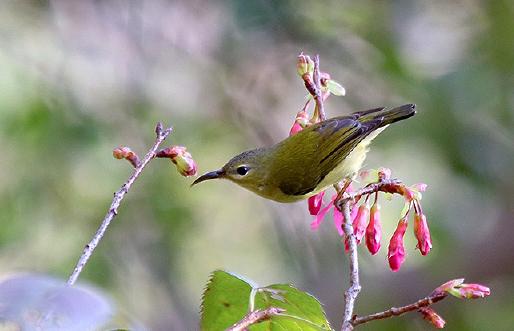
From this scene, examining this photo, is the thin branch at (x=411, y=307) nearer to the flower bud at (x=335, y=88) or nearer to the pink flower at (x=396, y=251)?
the pink flower at (x=396, y=251)

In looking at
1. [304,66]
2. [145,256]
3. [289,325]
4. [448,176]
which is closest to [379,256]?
[448,176]

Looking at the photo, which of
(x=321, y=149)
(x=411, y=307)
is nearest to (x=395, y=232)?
(x=411, y=307)

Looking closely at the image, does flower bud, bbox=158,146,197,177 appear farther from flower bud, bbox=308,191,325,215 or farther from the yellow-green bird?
the yellow-green bird

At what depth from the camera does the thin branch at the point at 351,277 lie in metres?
1.53

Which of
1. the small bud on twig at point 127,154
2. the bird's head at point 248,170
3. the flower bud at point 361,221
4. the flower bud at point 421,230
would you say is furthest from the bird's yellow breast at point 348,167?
the small bud on twig at point 127,154

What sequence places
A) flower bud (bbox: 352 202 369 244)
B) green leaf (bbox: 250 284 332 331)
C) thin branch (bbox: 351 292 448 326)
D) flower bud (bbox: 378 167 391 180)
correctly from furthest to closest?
flower bud (bbox: 352 202 369 244)
flower bud (bbox: 378 167 391 180)
green leaf (bbox: 250 284 332 331)
thin branch (bbox: 351 292 448 326)

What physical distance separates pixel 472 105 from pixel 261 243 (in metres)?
2.23

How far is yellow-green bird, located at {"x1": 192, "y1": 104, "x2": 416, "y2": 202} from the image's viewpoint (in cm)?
304

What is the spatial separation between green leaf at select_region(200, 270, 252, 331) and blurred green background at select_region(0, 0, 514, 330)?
2.50m

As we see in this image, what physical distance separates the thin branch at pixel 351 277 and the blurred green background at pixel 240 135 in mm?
2321

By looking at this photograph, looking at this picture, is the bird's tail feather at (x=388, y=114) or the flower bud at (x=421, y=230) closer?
the flower bud at (x=421, y=230)

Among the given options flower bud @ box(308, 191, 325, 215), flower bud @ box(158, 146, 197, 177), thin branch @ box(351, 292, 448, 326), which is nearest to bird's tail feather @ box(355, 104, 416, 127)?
flower bud @ box(308, 191, 325, 215)

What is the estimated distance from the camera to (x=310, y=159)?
3.19 m

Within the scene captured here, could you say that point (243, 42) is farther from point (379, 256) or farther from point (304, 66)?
point (304, 66)
